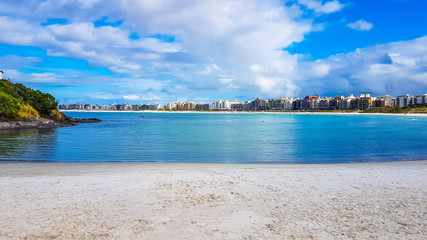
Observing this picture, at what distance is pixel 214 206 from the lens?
24.2 ft

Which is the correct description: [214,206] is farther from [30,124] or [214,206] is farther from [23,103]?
[23,103]

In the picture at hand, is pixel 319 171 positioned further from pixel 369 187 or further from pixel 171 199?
pixel 171 199

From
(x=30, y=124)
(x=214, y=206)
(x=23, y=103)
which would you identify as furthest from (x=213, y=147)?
(x=23, y=103)

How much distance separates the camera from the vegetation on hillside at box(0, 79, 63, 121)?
153ft

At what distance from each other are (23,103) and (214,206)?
5544 centimetres

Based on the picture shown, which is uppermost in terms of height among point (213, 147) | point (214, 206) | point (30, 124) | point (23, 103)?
point (23, 103)

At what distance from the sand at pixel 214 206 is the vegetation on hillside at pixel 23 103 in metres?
43.0

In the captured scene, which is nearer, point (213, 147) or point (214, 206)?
point (214, 206)

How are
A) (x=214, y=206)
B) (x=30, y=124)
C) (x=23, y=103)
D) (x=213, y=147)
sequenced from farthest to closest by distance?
1. (x=23, y=103)
2. (x=30, y=124)
3. (x=213, y=147)
4. (x=214, y=206)

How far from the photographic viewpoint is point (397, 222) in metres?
6.31

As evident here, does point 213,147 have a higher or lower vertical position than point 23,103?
lower

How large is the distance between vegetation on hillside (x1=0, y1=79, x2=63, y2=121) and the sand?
43000mm

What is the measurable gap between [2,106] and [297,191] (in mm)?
50755

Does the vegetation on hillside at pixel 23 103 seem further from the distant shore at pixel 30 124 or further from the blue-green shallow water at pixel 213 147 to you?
the blue-green shallow water at pixel 213 147
